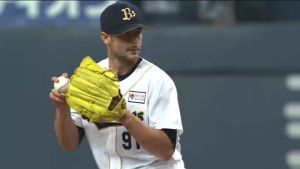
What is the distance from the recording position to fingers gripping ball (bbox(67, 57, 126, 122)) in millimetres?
3248

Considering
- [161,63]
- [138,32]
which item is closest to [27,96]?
[161,63]

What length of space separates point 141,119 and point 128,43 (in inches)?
11.8

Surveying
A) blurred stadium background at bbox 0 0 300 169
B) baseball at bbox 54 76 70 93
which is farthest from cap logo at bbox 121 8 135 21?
blurred stadium background at bbox 0 0 300 169

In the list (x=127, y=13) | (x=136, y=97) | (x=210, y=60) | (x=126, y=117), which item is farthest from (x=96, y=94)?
(x=210, y=60)

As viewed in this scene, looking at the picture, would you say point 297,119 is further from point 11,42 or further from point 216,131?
point 11,42

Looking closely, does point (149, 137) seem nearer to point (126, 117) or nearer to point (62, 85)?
point (126, 117)

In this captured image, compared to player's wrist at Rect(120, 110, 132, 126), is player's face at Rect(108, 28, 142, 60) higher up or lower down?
higher up

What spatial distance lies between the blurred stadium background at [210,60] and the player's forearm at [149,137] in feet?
5.47

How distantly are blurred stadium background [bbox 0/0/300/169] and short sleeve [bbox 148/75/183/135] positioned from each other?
5.24 ft

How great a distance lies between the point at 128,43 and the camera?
11.4ft

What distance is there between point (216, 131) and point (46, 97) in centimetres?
100

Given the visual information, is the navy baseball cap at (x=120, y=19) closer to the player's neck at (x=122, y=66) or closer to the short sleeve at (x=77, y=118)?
the player's neck at (x=122, y=66)

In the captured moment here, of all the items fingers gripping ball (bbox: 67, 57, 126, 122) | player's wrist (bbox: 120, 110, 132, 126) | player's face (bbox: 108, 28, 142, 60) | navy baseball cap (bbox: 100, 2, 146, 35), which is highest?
navy baseball cap (bbox: 100, 2, 146, 35)

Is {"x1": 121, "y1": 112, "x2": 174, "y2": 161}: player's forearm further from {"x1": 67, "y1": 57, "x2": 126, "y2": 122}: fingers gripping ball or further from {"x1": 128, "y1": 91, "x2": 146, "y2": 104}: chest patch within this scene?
{"x1": 128, "y1": 91, "x2": 146, "y2": 104}: chest patch
